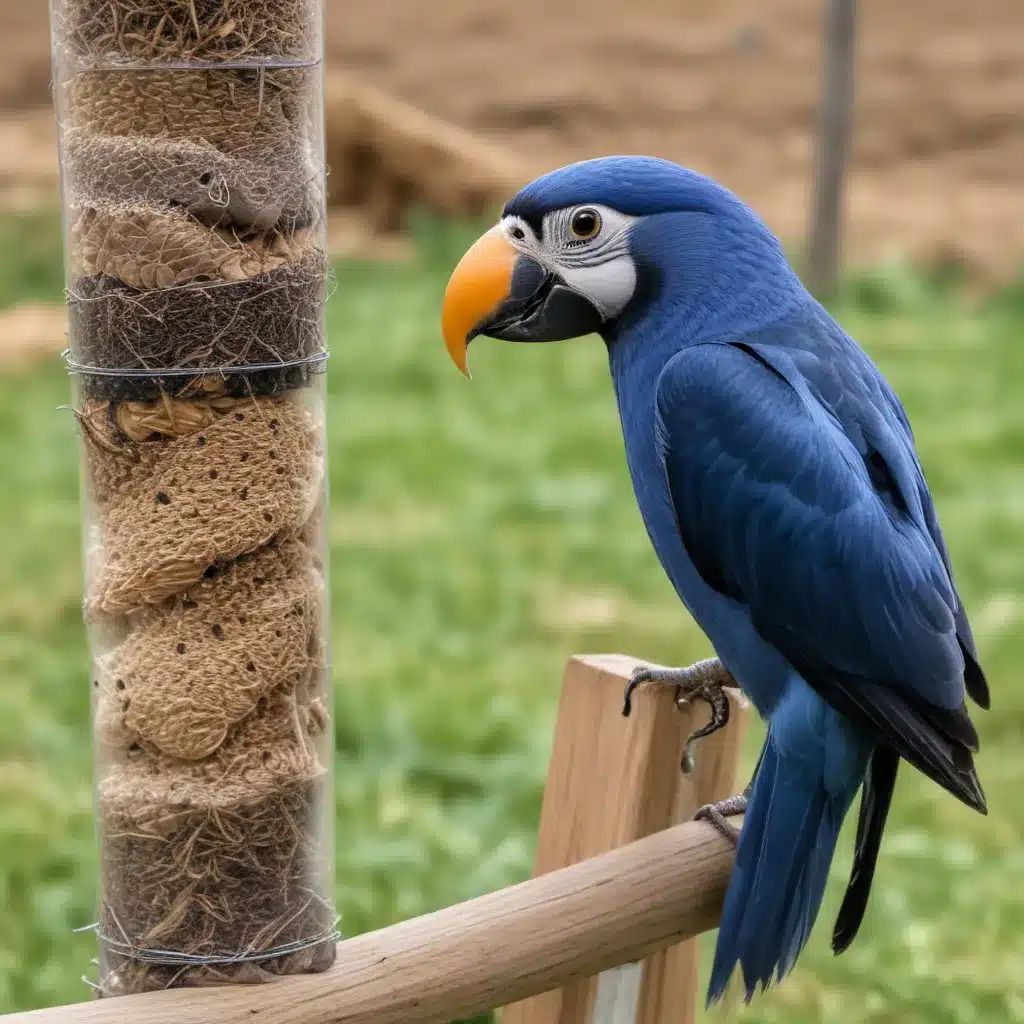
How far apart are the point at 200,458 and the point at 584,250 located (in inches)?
27.1

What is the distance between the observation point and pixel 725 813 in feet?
7.55

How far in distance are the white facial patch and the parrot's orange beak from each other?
0.03 m

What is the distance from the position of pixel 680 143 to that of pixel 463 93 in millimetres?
2181

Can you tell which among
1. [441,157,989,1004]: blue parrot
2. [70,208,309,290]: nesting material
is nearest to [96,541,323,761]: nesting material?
[70,208,309,290]: nesting material

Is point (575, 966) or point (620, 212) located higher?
point (620, 212)

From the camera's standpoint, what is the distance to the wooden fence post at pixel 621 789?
2324 millimetres

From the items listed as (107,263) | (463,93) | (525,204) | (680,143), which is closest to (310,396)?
(107,263)

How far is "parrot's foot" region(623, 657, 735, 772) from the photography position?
7.63 ft

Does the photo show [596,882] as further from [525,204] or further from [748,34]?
[748,34]

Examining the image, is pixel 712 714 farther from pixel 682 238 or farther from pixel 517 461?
pixel 517 461

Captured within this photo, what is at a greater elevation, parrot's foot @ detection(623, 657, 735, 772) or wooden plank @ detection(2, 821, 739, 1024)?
parrot's foot @ detection(623, 657, 735, 772)

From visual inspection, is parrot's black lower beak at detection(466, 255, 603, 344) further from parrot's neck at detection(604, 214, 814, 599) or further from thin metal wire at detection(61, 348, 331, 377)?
thin metal wire at detection(61, 348, 331, 377)

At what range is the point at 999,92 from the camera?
508 inches

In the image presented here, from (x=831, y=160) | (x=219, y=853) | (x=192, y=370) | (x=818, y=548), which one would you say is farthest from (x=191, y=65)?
(x=831, y=160)
